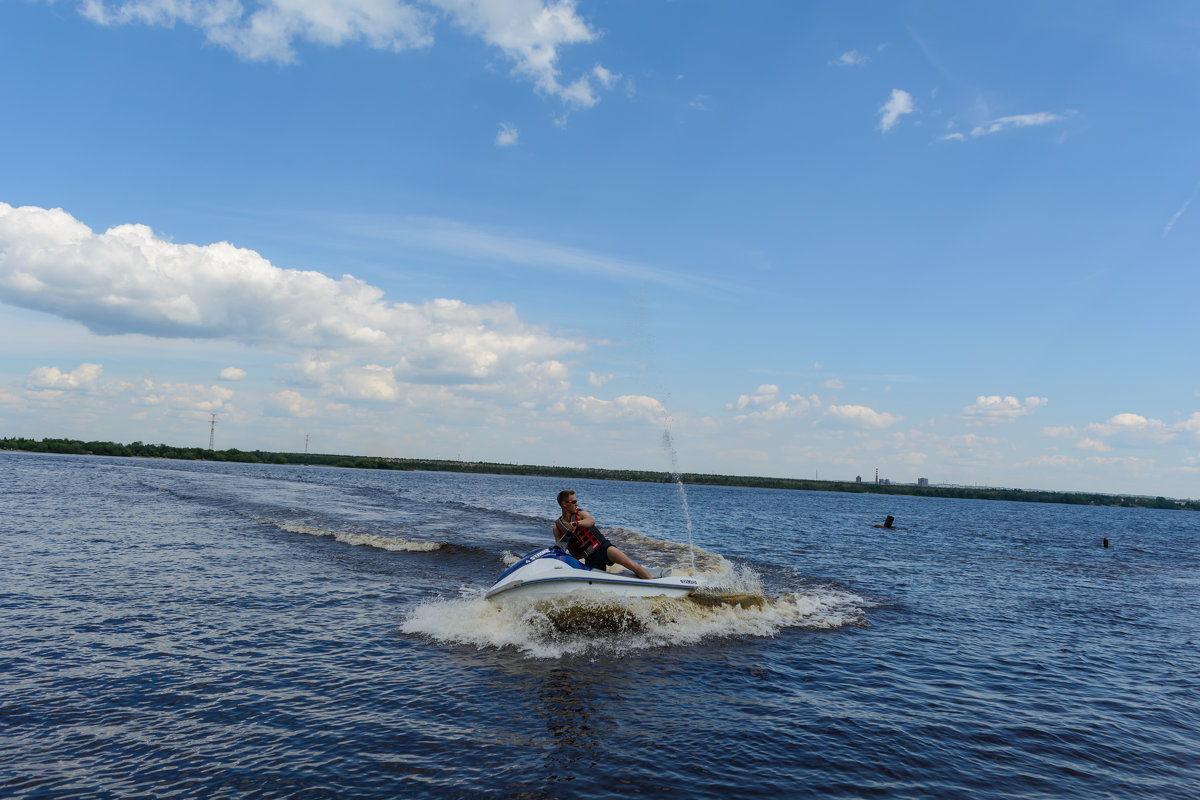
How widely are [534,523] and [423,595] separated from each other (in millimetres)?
21933

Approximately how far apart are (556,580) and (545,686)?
9.13 ft

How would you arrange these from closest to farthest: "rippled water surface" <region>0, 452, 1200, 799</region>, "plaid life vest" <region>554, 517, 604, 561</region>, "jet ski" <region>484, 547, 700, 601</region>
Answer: "rippled water surface" <region>0, 452, 1200, 799</region>, "jet ski" <region>484, 547, 700, 601</region>, "plaid life vest" <region>554, 517, 604, 561</region>

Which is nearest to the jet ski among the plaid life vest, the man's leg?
the man's leg

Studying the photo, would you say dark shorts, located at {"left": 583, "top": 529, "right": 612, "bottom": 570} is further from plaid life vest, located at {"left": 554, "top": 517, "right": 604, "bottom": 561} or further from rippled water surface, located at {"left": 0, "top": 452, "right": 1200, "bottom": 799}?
rippled water surface, located at {"left": 0, "top": 452, "right": 1200, "bottom": 799}

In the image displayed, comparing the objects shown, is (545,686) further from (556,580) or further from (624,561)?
(624,561)

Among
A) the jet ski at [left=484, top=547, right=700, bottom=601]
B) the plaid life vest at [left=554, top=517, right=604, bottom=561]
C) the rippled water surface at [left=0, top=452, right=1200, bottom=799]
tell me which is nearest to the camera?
the rippled water surface at [left=0, top=452, right=1200, bottom=799]

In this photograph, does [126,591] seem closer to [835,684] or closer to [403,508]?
[835,684]

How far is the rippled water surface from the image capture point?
6992 mm

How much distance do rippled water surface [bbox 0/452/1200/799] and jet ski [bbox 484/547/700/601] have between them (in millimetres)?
372

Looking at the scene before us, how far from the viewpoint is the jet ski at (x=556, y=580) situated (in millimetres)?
12547

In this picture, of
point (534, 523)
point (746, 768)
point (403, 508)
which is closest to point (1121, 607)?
point (746, 768)

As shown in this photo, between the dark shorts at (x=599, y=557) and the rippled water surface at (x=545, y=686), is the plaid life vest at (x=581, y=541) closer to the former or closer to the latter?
the dark shorts at (x=599, y=557)

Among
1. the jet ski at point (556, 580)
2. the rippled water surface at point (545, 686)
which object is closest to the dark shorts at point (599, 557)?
the jet ski at point (556, 580)

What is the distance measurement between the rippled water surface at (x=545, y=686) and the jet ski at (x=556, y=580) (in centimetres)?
37
